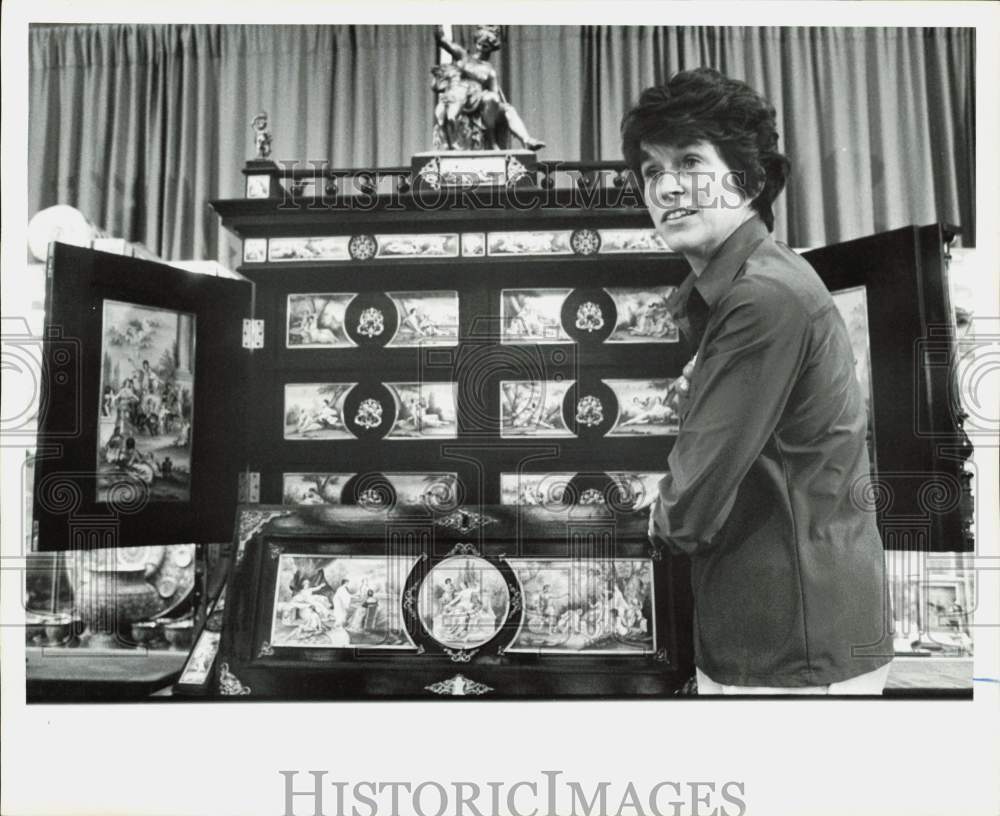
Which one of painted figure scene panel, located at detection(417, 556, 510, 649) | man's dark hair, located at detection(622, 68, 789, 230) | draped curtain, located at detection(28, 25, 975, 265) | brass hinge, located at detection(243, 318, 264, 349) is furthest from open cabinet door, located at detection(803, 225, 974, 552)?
brass hinge, located at detection(243, 318, 264, 349)

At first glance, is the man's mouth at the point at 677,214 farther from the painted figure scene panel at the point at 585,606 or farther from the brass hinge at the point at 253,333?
the brass hinge at the point at 253,333

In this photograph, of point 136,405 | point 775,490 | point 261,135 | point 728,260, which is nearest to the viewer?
point 775,490

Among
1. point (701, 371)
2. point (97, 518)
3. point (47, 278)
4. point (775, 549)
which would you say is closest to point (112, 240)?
point (47, 278)

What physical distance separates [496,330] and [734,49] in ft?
5.34

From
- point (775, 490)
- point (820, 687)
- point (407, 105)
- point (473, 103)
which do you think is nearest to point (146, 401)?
point (407, 105)

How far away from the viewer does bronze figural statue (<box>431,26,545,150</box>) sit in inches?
179

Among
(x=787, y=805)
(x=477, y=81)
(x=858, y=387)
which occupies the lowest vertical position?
(x=787, y=805)

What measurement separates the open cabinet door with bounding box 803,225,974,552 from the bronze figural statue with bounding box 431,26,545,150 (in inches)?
59.1

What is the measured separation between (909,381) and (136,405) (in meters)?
3.33

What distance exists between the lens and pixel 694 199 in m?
4.37

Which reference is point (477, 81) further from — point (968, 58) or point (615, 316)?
point (968, 58)

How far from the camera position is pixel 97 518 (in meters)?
4.43

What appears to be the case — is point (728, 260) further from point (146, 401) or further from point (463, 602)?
point (146, 401)

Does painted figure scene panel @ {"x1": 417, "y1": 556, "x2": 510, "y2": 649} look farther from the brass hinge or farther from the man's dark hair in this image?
the man's dark hair
